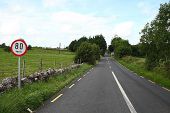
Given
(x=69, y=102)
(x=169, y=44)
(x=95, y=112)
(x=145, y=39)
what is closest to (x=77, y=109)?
(x=95, y=112)

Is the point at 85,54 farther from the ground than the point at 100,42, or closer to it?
closer to it

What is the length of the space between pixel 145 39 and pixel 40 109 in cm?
4075

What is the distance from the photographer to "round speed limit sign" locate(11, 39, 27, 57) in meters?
13.6

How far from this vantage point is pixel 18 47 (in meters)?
13.7

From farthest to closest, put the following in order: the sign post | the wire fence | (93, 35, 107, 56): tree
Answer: (93, 35, 107, 56): tree
the wire fence
the sign post

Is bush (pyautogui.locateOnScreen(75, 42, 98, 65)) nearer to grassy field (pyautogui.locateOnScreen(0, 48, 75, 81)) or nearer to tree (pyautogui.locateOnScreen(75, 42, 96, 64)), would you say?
tree (pyautogui.locateOnScreen(75, 42, 96, 64))

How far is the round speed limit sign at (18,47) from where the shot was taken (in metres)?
13.6

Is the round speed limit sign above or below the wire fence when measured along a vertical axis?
above

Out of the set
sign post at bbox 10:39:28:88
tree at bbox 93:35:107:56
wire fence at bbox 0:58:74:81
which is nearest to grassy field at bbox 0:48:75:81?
wire fence at bbox 0:58:74:81

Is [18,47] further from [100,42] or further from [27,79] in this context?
[100,42]

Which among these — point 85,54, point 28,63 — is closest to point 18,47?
point 28,63

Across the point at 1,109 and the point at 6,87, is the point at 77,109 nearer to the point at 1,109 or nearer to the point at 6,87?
the point at 1,109

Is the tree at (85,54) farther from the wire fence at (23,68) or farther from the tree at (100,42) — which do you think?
the tree at (100,42)

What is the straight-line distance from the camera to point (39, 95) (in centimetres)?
1303
